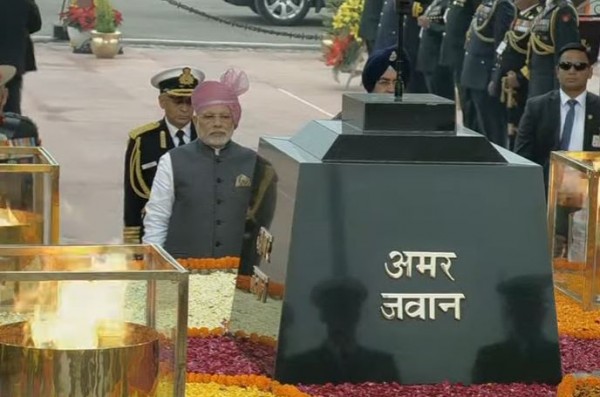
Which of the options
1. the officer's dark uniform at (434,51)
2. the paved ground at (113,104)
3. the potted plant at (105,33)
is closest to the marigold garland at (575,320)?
the paved ground at (113,104)

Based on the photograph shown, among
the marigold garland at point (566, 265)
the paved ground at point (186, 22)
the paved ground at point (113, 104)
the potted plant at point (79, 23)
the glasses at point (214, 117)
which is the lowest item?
the paved ground at point (113, 104)

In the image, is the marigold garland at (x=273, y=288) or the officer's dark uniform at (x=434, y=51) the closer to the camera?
the marigold garland at (x=273, y=288)

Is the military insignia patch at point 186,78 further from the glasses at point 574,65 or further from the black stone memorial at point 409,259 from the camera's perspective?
the black stone memorial at point 409,259

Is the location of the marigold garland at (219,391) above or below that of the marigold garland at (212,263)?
above

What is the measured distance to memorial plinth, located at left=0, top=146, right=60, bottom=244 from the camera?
5.84 meters

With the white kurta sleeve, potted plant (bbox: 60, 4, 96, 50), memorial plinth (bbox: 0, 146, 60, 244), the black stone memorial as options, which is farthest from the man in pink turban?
potted plant (bbox: 60, 4, 96, 50)

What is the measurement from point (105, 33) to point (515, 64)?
10.9 metres

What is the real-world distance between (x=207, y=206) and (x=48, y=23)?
21.2 m

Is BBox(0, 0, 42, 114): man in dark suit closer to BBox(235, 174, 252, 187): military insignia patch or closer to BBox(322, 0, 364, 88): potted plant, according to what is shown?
BBox(235, 174, 252, 187): military insignia patch

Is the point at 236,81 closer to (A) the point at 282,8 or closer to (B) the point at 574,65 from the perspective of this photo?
(B) the point at 574,65

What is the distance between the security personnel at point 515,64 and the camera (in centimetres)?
1284

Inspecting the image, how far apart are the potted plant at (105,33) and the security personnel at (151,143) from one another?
1486cm

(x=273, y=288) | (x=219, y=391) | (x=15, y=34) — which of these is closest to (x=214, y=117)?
(x=273, y=288)

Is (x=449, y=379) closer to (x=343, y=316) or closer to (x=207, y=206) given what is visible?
(x=343, y=316)
